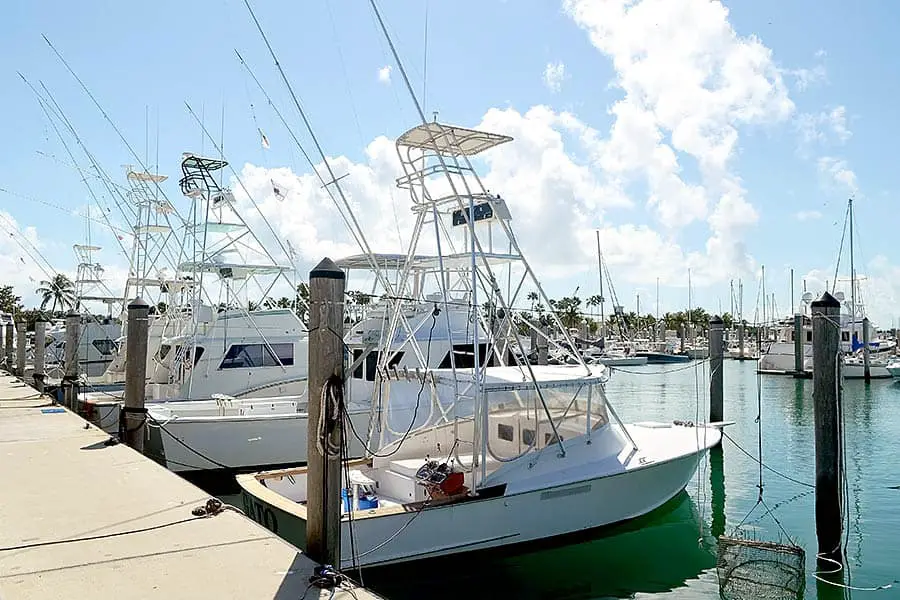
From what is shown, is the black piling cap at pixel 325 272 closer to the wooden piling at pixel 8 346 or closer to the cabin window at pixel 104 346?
the cabin window at pixel 104 346

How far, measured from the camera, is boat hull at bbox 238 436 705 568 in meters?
8.71

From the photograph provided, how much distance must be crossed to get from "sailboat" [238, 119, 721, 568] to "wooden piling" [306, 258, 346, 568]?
1899mm

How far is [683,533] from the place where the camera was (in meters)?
11.9

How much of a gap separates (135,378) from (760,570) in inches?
395

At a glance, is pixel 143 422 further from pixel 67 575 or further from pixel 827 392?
pixel 827 392

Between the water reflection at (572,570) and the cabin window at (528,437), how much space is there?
1338mm

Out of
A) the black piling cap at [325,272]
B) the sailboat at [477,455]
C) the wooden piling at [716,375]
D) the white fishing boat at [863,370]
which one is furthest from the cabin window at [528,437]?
the white fishing boat at [863,370]

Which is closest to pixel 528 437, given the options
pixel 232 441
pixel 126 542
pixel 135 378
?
pixel 126 542

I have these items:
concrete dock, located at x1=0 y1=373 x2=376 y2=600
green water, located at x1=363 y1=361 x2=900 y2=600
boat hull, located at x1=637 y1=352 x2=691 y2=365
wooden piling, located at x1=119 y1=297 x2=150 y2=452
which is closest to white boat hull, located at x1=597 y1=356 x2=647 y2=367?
boat hull, located at x1=637 y1=352 x2=691 y2=365

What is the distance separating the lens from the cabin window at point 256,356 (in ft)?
61.7

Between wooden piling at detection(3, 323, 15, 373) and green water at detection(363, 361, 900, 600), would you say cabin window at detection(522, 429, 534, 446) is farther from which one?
wooden piling at detection(3, 323, 15, 373)

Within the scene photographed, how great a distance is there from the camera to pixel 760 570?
29.4 feet

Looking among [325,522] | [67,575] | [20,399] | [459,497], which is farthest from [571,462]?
[20,399]

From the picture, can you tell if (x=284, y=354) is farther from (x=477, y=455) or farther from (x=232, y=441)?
(x=477, y=455)
